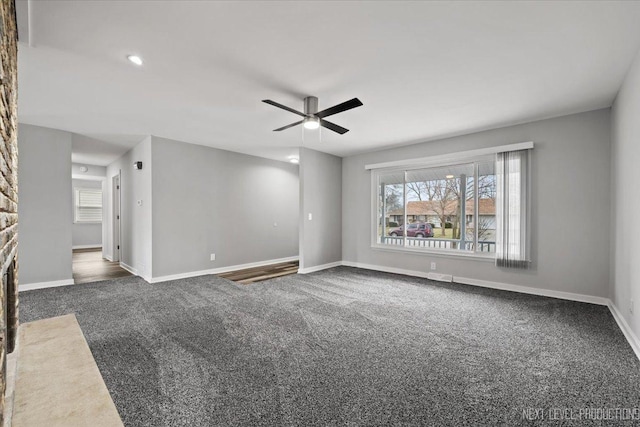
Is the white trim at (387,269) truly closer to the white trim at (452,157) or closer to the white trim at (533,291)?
the white trim at (533,291)

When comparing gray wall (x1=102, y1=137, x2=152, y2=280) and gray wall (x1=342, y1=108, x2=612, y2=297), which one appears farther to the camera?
gray wall (x1=102, y1=137, x2=152, y2=280)

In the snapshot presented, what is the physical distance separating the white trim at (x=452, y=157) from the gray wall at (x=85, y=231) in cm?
881

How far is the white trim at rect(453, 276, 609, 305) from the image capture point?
3675 mm

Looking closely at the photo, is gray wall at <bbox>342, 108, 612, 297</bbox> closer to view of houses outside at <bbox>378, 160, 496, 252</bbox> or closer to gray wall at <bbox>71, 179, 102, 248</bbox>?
view of houses outside at <bbox>378, 160, 496, 252</bbox>

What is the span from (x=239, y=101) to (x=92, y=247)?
28.6ft

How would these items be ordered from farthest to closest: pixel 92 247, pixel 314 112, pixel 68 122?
1. pixel 92 247
2. pixel 68 122
3. pixel 314 112

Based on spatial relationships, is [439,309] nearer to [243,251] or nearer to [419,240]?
[419,240]

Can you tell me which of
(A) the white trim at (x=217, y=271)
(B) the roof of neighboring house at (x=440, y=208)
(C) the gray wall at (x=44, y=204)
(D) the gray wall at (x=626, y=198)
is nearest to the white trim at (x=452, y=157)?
(B) the roof of neighboring house at (x=440, y=208)

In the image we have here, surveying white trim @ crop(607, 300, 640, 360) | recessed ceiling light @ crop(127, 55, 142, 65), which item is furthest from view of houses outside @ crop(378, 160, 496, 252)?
recessed ceiling light @ crop(127, 55, 142, 65)

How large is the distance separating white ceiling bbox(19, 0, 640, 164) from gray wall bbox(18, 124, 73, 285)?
406 millimetres

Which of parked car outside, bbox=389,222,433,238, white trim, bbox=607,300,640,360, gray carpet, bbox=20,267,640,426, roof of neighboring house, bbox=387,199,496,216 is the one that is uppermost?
roof of neighboring house, bbox=387,199,496,216

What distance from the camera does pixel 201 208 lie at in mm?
5422

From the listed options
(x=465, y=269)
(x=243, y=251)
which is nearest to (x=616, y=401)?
(x=465, y=269)

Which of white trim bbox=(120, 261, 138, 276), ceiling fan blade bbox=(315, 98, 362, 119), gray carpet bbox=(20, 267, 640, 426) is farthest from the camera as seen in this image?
white trim bbox=(120, 261, 138, 276)
